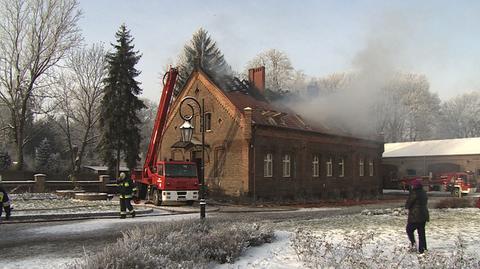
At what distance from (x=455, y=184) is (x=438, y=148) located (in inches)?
592

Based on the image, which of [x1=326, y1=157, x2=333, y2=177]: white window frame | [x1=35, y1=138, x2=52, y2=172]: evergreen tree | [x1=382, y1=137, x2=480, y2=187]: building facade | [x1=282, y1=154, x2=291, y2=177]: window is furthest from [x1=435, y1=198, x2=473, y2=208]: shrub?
[x1=35, y1=138, x2=52, y2=172]: evergreen tree

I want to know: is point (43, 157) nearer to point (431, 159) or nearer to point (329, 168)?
point (329, 168)

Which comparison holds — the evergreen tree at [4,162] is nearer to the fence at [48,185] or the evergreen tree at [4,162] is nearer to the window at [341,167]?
the fence at [48,185]

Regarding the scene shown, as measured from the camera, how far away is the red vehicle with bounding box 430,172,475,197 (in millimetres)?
40812

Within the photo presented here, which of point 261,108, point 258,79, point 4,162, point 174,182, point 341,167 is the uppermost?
point 258,79

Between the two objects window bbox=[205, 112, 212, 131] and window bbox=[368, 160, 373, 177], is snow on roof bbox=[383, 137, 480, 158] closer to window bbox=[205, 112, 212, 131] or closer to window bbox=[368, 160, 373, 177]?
window bbox=[368, 160, 373, 177]

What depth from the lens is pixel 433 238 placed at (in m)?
12.3

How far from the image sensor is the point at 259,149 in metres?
31.3

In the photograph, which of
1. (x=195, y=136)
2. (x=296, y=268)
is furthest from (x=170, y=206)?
(x=296, y=268)

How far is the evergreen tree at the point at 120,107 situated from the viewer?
41.3 metres

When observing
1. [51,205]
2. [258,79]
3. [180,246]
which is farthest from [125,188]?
[258,79]

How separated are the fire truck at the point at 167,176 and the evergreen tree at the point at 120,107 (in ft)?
46.3

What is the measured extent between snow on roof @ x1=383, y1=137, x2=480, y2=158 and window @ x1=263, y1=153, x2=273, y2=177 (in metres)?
29.5

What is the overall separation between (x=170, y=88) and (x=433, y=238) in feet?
59.9
